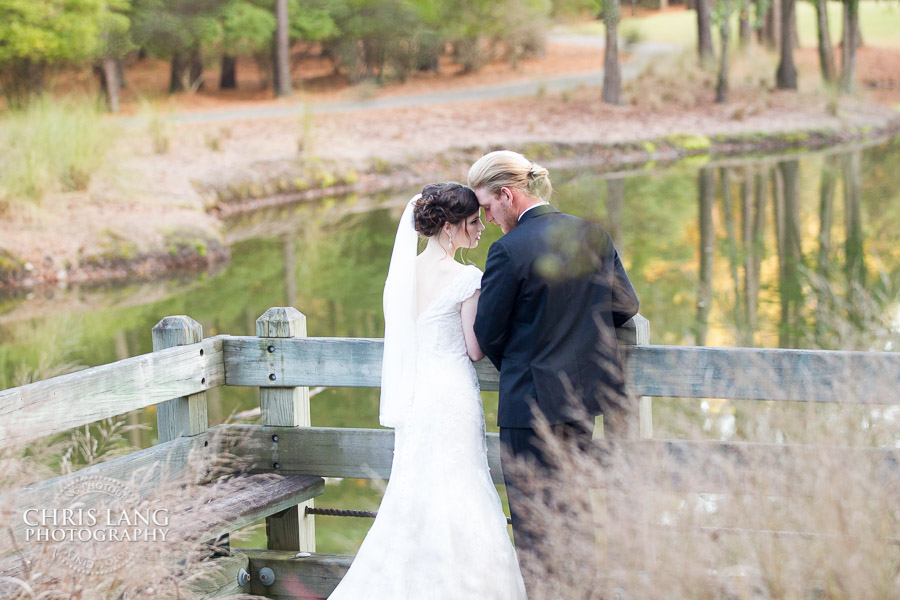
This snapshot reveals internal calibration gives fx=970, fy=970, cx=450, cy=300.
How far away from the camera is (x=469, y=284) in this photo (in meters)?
3.62

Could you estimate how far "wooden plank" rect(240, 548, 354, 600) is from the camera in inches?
156

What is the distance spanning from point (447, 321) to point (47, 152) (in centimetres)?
1291

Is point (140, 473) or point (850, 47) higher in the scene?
point (850, 47)

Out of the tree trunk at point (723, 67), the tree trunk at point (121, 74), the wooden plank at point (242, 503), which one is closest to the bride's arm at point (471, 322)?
the wooden plank at point (242, 503)

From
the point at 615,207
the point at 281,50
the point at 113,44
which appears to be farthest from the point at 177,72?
the point at 615,207

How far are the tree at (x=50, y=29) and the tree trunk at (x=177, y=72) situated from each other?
5310 millimetres

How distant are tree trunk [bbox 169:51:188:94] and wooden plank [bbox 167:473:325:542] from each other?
33241 mm

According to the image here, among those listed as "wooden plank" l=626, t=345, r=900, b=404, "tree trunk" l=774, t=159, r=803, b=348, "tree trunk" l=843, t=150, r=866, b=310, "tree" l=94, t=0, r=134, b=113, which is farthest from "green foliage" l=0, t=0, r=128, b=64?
"wooden plank" l=626, t=345, r=900, b=404

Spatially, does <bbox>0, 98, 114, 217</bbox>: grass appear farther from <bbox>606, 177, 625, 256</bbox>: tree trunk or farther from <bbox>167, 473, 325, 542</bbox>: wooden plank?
<bbox>167, 473, 325, 542</bbox>: wooden plank

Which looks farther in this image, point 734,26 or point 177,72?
point 734,26

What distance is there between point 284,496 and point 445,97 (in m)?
29.5

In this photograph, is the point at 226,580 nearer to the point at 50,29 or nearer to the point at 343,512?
the point at 343,512

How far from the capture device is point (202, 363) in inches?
156

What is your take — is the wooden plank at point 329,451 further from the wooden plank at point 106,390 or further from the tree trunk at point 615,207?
the tree trunk at point 615,207
